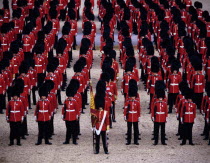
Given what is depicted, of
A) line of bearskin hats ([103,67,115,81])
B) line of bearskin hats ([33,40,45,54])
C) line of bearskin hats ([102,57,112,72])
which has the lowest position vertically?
line of bearskin hats ([103,67,115,81])

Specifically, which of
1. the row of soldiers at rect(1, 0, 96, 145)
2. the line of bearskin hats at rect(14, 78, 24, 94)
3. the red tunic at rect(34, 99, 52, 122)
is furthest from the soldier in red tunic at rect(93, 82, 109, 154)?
the line of bearskin hats at rect(14, 78, 24, 94)

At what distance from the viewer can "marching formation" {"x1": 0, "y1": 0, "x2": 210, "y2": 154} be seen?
1513 centimetres

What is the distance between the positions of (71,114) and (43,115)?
555 millimetres

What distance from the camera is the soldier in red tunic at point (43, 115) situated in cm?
1512

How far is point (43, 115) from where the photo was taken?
15148 millimetres

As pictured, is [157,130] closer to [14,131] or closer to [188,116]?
[188,116]

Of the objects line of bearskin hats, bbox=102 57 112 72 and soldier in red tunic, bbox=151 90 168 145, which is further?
line of bearskin hats, bbox=102 57 112 72

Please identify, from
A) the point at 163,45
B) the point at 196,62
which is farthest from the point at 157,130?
the point at 163,45

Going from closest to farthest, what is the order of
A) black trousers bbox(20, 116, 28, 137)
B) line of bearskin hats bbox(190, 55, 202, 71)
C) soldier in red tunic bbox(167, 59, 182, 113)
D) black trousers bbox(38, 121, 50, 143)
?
black trousers bbox(38, 121, 50, 143) < black trousers bbox(20, 116, 28, 137) < soldier in red tunic bbox(167, 59, 182, 113) < line of bearskin hats bbox(190, 55, 202, 71)

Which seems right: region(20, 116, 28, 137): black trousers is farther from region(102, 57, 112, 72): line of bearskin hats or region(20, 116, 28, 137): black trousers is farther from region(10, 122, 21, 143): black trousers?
region(102, 57, 112, 72): line of bearskin hats

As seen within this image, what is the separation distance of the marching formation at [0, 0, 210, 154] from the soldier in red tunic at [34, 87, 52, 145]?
2 cm

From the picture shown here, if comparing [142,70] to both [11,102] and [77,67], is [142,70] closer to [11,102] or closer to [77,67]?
[77,67]

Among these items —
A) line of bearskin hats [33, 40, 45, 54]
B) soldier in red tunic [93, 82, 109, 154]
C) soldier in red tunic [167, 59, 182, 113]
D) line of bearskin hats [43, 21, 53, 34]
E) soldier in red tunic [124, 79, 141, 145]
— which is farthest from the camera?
line of bearskin hats [43, 21, 53, 34]

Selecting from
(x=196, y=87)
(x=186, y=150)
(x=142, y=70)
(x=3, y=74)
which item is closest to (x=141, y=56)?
(x=142, y=70)
